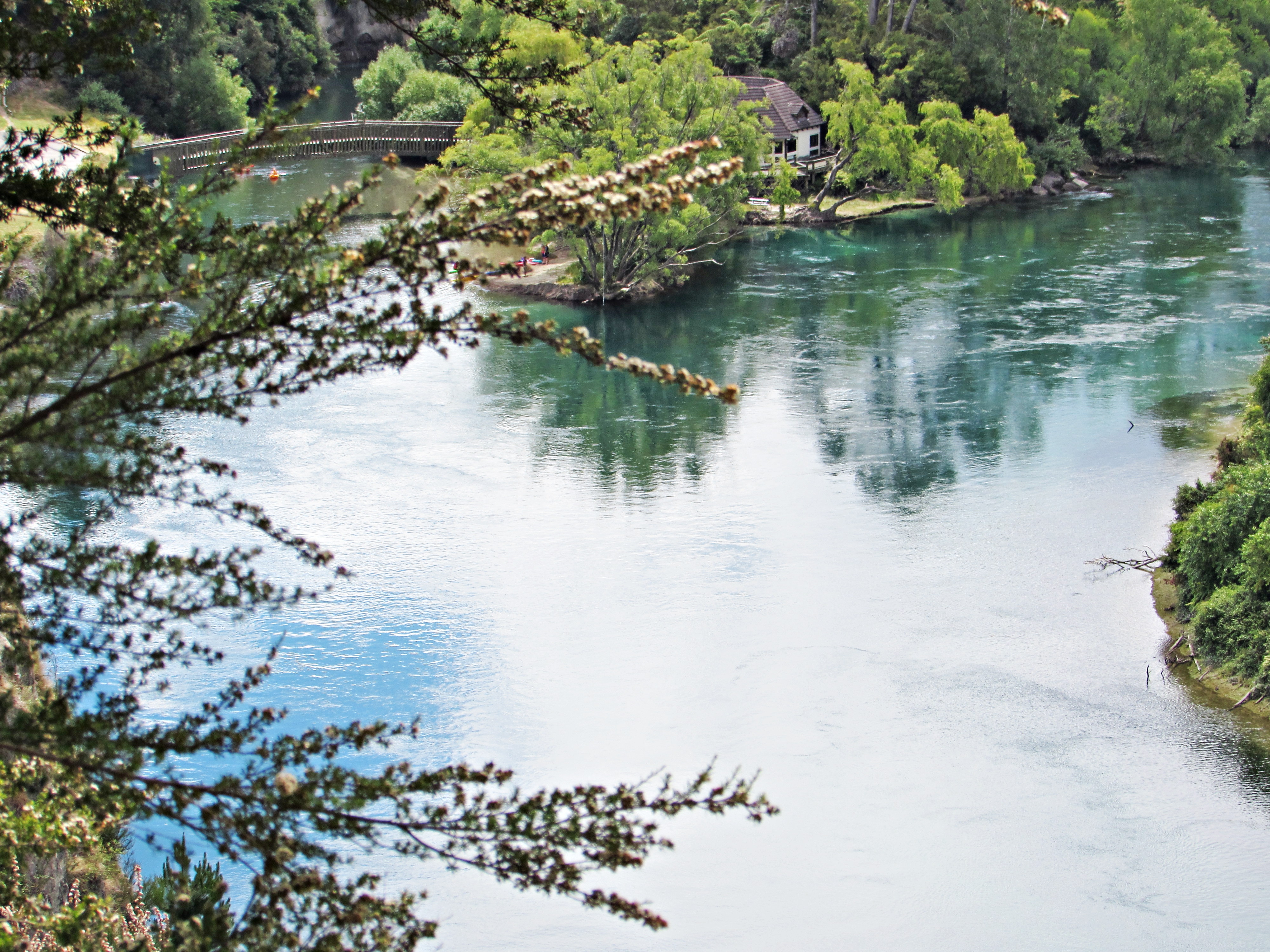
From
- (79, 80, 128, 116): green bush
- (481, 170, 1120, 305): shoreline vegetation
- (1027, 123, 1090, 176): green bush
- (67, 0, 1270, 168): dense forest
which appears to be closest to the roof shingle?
(67, 0, 1270, 168): dense forest

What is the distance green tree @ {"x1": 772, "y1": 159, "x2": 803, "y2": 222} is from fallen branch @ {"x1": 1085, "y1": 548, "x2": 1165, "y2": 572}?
2372 centimetres

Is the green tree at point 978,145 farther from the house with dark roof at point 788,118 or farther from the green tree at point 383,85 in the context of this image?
the green tree at point 383,85

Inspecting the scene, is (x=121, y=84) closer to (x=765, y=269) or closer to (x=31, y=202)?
(x=765, y=269)

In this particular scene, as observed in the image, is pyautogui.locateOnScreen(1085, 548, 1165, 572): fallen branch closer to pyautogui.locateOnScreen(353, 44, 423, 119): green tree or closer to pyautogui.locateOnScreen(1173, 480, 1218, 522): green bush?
pyautogui.locateOnScreen(1173, 480, 1218, 522): green bush

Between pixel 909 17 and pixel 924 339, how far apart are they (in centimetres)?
3134

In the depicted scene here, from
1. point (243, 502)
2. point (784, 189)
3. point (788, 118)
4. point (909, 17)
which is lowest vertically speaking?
point (243, 502)

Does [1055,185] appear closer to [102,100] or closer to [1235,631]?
[102,100]

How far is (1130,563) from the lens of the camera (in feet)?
73.9

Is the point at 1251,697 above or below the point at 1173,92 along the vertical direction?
below

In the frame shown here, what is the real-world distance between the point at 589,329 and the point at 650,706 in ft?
64.4

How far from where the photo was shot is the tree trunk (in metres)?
60.0

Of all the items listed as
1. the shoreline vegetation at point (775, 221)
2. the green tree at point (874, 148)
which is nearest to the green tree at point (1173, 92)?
the shoreline vegetation at point (775, 221)

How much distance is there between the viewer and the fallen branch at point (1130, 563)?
22.4 meters

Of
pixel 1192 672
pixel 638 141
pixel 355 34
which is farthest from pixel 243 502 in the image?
pixel 355 34
